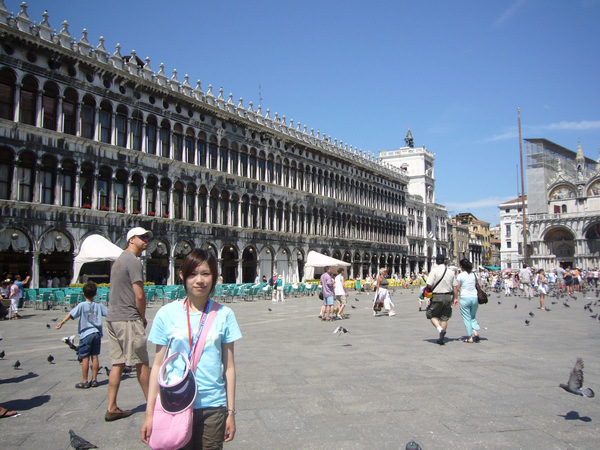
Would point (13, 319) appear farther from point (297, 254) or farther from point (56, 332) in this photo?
point (297, 254)

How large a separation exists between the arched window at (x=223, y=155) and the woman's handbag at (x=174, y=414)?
115 feet

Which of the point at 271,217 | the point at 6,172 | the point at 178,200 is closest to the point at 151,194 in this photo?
the point at 178,200

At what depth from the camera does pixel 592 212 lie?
73562 millimetres

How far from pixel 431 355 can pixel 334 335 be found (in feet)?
11.8

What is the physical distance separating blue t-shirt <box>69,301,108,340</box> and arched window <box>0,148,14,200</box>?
2102 cm

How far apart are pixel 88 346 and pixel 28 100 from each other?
76.2 feet

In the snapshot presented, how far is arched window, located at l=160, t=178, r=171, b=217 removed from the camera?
3262 centimetres

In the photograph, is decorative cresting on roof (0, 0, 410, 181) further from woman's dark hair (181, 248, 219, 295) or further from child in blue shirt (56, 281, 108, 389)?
woman's dark hair (181, 248, 219, 295)

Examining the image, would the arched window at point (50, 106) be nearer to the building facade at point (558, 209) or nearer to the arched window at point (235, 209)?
the arched window at point (235, 209)

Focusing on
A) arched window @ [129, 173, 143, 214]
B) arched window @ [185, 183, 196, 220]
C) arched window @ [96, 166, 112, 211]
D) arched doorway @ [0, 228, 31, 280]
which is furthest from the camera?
arched window @ [185, 183, 196, 220]

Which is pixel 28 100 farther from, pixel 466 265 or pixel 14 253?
pixel 466 265

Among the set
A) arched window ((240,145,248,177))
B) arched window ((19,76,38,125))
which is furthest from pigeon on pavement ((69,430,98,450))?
arched window ((240,145,248,177))

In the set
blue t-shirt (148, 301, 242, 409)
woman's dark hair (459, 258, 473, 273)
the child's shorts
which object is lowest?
the child's shorts

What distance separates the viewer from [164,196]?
32844 mm
